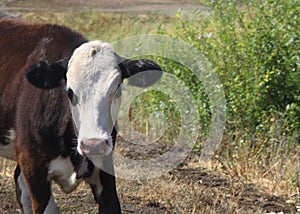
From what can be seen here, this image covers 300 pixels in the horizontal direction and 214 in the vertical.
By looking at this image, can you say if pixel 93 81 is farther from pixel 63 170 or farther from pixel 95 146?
pixel 63 170

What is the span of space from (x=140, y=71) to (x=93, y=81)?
0.45 metres

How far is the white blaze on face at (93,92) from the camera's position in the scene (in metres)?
5.92

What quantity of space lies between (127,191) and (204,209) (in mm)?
1218

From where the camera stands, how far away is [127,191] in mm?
8289

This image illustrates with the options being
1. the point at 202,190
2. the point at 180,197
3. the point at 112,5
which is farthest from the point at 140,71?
the point at 112,5

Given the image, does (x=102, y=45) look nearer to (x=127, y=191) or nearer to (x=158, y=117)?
(x=127, y=191)

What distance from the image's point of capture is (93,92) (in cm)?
614

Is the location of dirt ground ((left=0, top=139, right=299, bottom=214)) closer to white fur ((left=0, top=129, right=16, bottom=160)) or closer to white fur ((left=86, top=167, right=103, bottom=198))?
white fur ((left=0, top=129, right=16, bottom=160))

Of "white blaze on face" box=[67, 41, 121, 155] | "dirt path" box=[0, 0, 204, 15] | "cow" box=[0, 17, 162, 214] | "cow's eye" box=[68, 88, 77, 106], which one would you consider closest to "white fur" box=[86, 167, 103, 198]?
"cow" box=[0, 17, 162, 214]

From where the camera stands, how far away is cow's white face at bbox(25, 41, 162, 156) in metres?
5.95

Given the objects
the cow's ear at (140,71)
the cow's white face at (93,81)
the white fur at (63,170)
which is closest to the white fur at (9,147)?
the white fur at (63,170)

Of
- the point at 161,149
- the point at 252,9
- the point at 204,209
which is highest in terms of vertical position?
the point at 252,9

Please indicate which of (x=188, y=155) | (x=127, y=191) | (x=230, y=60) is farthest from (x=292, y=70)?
(x=127, y=191)

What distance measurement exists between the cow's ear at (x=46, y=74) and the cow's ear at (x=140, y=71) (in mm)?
465
